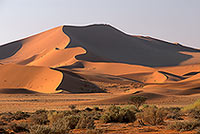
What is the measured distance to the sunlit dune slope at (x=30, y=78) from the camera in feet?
160

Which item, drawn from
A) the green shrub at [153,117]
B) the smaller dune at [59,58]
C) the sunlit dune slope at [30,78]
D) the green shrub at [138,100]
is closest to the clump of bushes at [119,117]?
the green shrub at [153,117]

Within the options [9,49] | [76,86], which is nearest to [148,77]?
[76,86]

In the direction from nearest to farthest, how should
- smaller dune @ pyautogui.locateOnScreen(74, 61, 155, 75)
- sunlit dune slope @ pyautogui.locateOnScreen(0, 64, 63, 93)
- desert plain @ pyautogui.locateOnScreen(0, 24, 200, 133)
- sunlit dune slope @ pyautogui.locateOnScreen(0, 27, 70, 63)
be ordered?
desert plain @ pyautogui.locateOnScreen(0, 24, 200, 133) → sunlit dune slope @ pyautogui.locateOnScreen(0, 64, 63, 93) → smaller dune @ pyautogui.locateOnScreen(74, 61, 155, 75) → sunlit dune slope @ pyautogui.locateOnScreen(0, 27, 70, 63)

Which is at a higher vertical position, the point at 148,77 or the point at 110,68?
the point at 110,68

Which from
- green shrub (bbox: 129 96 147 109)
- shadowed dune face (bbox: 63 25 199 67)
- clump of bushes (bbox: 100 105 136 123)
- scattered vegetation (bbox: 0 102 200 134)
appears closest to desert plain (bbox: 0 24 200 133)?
shadowed dune face (bbox: 63 25 199 67)

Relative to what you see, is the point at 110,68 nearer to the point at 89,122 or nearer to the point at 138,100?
the point at 138,100

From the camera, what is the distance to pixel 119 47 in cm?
11331

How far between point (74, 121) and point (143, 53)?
336ft

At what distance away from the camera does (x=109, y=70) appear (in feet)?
257

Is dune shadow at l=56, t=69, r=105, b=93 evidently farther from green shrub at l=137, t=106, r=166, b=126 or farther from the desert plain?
green shrub at l=137, t=106, r=166, b=126

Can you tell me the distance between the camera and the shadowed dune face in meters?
104

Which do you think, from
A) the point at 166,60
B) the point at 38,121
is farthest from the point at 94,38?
the point at 38,121

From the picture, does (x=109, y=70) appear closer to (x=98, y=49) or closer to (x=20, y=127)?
(x=98, y=49)

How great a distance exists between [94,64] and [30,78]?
31206 mm
